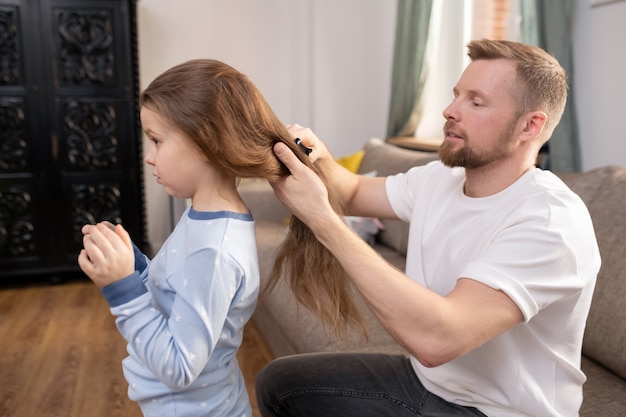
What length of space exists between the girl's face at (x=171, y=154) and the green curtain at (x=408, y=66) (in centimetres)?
288

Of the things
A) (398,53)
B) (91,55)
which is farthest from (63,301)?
(398,53)

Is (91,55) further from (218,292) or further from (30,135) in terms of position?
(218,292)

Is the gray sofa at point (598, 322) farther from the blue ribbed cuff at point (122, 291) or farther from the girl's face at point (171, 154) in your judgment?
the blue ribbed cuff at point (122, 291)

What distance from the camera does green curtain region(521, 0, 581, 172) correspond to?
240 centimetres

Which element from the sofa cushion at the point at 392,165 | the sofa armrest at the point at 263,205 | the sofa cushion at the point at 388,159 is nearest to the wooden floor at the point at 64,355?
the sofa armrest at the point at 263,205

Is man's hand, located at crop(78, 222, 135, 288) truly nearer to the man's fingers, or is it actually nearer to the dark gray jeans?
the man's fingers

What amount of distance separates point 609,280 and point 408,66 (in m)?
2.45

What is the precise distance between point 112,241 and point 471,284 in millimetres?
637

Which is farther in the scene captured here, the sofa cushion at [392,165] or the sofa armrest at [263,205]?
the sofa armrest at [263,205]

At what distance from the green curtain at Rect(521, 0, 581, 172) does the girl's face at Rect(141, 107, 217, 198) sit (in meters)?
1.74

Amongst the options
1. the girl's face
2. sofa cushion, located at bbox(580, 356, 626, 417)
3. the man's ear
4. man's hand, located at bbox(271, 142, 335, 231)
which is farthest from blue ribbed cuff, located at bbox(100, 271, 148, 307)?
sofa cushion, located at bbox(580, 356, 626, 417)

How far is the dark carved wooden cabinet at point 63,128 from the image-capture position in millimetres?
3555

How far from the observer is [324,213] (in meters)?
1.17

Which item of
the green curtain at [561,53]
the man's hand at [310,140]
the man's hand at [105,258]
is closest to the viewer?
the man's hand at [105,258]
